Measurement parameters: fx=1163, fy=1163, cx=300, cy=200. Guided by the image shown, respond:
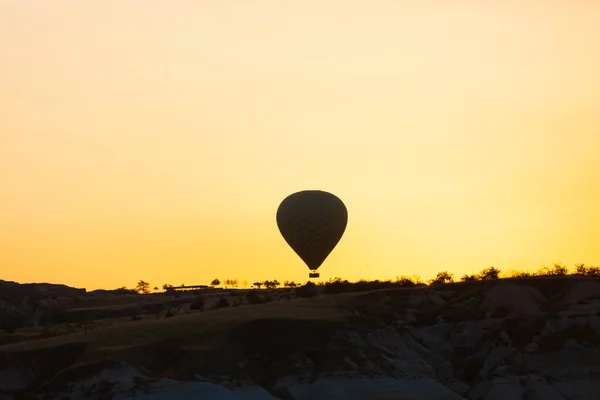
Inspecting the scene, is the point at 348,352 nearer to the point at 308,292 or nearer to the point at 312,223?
the point at 308,292

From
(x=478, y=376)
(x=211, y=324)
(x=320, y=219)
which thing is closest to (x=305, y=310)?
(x=211, y=324)

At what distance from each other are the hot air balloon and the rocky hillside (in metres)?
22.9

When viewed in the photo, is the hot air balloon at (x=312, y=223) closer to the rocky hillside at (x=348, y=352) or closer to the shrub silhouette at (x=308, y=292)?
the shrub silhouette at (x=308, y=292)

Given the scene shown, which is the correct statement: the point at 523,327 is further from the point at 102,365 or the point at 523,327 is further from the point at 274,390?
the point at 102,365

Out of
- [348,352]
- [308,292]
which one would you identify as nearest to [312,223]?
[308,292]

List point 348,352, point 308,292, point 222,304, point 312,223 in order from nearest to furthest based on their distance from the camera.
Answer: point 348,352 < point 222,304 < point 308,292 < point 312,223

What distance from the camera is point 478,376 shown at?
252ft

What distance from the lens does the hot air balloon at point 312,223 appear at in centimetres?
10956

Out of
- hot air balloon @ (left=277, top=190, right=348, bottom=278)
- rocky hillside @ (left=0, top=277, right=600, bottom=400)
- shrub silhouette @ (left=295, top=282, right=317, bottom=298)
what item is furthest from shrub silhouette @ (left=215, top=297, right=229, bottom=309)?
rocky hillside @ (left=0, top=277, right=600, bottom=400)

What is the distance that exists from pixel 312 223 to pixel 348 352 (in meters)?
35.0

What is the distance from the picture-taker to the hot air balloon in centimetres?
10956

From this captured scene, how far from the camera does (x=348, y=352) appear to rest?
75.6m

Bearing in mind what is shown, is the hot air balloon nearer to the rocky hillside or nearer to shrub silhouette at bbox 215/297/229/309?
shrub silhouette at bbox 215/297/229/309

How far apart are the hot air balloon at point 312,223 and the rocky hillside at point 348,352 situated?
2293 cm
